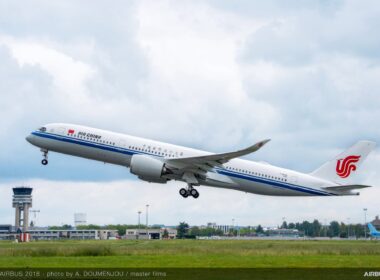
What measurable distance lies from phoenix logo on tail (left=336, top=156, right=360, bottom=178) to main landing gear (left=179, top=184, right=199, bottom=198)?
38.0 feet

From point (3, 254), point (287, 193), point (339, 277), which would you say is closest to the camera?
point (339, 277)

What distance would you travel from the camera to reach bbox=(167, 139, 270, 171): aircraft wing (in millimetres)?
46181

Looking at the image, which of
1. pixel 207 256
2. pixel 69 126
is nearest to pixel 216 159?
pixel 69 126

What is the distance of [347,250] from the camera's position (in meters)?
40.5

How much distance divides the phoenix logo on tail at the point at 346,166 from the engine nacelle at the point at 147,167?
1455 cm

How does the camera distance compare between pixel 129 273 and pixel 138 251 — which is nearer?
pixel 129 273

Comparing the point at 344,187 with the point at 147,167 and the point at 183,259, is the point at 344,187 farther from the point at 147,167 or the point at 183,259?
the point at 183,259

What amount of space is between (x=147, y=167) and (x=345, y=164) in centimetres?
1643

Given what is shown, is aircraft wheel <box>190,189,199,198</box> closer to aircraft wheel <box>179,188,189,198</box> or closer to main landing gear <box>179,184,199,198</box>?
main landing gear <box>179,184,199,198</box>

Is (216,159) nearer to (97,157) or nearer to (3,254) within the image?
(97,157)

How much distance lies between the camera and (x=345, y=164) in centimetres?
5309

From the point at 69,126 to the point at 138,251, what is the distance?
48.8 feet

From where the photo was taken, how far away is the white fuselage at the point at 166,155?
48250 mm

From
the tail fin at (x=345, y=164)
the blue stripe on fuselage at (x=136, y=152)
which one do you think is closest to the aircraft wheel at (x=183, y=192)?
the blue stripe on fuselage at (x=136, y=152)
